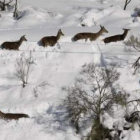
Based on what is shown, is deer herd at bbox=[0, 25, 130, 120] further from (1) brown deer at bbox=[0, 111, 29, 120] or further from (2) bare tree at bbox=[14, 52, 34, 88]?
(1) brown deer at bbox=[0, 111, 29, 120]

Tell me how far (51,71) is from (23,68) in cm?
177

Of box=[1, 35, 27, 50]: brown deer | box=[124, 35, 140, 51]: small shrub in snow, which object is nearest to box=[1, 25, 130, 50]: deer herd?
box=[1, 35, 27, 50]: brown deer

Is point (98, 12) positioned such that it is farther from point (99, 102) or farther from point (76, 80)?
point (99, 102)

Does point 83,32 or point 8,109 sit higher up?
point 83,32

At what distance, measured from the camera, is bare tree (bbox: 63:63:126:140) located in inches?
968

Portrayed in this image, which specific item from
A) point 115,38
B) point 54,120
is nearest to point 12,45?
point 54,120

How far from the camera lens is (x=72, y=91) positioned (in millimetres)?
26188

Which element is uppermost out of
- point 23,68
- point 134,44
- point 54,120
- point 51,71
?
point 134,44

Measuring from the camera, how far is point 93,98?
25.8 meters

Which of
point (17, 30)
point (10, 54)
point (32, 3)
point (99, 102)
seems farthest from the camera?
point (32, 3)

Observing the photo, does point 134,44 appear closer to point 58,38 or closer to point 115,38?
point 115,38

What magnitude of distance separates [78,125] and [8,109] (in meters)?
4.10

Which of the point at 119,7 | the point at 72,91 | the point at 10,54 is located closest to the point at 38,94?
the point at 72,91

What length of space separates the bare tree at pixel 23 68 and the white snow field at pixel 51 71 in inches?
10.7
